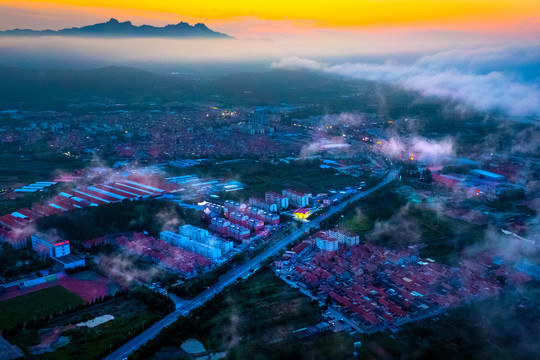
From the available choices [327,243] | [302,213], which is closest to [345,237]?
[327,243]

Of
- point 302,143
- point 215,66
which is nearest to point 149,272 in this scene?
point 302,143

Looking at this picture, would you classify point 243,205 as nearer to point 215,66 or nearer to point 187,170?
point 187,170

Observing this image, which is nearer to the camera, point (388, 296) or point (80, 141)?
point (388, 296)

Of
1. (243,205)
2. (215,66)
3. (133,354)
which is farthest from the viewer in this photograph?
(215,66)

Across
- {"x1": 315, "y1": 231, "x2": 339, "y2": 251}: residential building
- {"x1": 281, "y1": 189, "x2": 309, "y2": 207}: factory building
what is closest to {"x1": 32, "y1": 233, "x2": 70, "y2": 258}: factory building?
{"x1": 315, "y1": 231, "x2": 339, "y2": 251}: residential building

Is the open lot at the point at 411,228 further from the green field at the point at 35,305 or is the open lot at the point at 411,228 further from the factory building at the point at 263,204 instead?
the green field at the point at 35,305

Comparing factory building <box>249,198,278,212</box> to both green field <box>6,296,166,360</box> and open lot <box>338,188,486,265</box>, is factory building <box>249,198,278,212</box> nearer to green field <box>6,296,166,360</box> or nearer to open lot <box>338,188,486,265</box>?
open lot <box>338,188,486,265</box>
